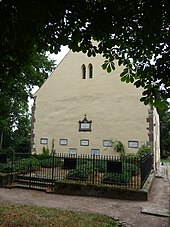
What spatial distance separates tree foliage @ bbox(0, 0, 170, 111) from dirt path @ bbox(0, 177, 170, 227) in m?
4.11

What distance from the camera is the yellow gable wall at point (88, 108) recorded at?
1620 cm

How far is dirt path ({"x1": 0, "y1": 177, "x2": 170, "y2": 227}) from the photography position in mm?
6438

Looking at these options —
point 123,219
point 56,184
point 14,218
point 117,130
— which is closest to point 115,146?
point 117,130

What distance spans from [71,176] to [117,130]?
6.87 metres

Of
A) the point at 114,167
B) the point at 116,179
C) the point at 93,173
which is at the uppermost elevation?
the point at 114,167

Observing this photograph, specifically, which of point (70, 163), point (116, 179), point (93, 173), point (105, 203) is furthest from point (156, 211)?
point (70, 163)

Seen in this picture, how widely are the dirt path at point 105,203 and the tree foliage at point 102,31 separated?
4.11 metres

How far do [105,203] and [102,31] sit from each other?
21.1 ft

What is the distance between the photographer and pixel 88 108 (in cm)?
1772

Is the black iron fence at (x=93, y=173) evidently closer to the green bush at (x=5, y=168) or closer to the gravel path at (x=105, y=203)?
the green bush at (x=5, y=168)

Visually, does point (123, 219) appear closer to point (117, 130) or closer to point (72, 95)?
point (117, 130)

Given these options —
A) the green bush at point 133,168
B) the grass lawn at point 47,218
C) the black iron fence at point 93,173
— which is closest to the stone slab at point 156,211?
the grass lawn at point 47,218

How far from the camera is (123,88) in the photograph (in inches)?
660

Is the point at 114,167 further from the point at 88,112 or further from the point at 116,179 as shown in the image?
the point at 88,112
